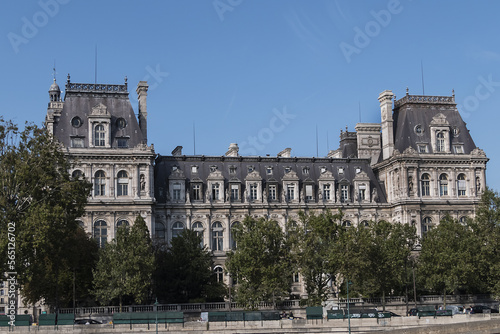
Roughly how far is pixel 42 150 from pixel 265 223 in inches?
895

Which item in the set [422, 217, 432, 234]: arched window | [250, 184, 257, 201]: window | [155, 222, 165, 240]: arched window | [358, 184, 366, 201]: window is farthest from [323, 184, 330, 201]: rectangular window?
[155, 222, 165, 240]: arched window

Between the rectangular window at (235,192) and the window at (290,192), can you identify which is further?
the window at (290,192)

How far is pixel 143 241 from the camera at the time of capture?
3066 inches

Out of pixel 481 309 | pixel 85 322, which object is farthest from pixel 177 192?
pixel 481 309

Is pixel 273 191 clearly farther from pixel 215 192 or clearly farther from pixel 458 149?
pixel 458 149

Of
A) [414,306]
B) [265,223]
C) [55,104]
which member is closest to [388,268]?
[414,306]

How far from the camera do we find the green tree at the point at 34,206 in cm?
6544

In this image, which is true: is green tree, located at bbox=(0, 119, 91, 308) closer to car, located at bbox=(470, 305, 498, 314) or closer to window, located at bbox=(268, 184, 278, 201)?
window, located at bbox=(268, 184, 278, 201)

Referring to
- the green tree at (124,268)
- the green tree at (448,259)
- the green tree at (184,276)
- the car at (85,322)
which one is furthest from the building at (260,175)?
the car at (85,322)

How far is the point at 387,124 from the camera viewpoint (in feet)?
331

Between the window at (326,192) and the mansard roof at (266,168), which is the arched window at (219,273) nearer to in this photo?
the mansard roof at (266,168)

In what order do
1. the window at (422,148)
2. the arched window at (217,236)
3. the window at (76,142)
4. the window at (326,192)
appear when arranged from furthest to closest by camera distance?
1. the window at (422,148)
2. the window at (326,192)
3. the arched window at (217,236)
4. the window at (76,142)

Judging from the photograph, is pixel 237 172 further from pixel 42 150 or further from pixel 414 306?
pixel 42 150

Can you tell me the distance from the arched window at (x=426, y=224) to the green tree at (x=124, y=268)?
110ft
